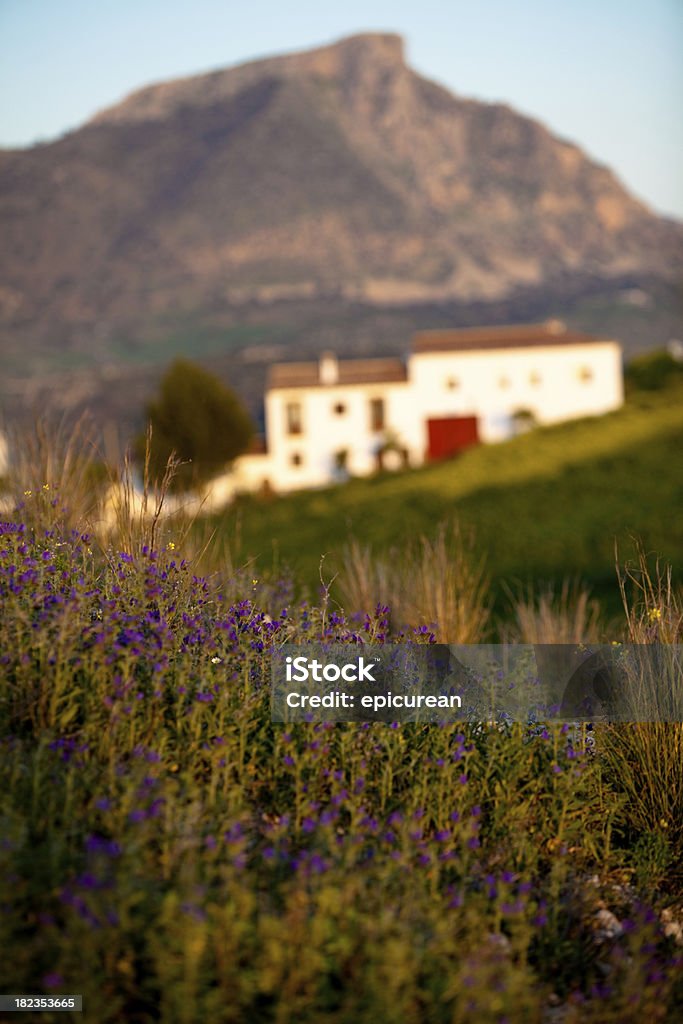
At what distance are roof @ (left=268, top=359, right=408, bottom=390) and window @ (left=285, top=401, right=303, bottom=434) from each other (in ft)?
2.54

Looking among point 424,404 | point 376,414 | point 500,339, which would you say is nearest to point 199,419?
point 376,414

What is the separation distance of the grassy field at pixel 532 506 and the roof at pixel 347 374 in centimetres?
1289

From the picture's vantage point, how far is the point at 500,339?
156 feet

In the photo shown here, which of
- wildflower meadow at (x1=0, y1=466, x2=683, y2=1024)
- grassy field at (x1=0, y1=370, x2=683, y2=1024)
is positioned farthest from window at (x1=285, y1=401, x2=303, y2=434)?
wildflower meadow at (x1=0, y1=466, x2=683, y2=1024)

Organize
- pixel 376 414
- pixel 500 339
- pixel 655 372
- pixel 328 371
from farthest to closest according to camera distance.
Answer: pixel 500 339
pixel 328 371
pixel 376 414
pixel 655 372

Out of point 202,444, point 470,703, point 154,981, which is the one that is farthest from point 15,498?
point 202,444

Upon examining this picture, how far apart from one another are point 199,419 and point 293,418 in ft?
13.2

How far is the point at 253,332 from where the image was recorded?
6083 inches

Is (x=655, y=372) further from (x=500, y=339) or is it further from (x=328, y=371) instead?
(x=328, y=371)

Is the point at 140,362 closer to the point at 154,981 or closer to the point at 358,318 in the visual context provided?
the point at 358,318

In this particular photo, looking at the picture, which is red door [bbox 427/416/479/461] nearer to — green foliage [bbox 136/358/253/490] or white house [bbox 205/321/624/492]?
white house [bbox 205/321/624/492]

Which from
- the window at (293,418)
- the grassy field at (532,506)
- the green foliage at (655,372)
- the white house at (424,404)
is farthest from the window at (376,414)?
the grassy field at (532,506)

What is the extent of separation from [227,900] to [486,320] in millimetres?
151487

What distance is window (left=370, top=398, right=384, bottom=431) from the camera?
45.0 metres
